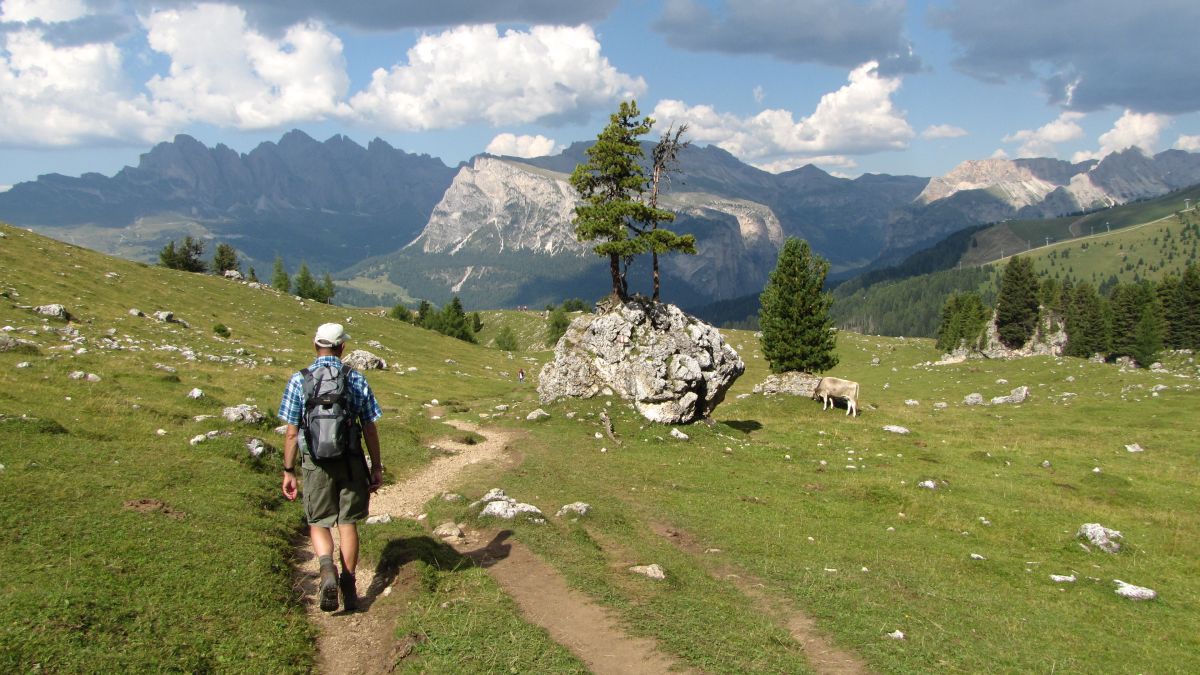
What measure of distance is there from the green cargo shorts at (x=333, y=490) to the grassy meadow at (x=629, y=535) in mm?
1882

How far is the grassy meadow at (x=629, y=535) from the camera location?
11.1 m

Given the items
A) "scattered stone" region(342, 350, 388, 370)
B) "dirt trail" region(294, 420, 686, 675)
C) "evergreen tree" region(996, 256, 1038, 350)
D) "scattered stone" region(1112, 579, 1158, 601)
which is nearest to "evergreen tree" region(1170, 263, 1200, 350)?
"evergreen tree" region(996, 256, 1038, 350)

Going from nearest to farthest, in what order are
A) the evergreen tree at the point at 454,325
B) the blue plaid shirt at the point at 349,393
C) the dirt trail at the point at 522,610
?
1. the dirt trail at the point at 522,610
2. the blue plaid shirt at the point at 349,393
3. the evergreen tree at the point at 454,325

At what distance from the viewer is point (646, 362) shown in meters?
37.0

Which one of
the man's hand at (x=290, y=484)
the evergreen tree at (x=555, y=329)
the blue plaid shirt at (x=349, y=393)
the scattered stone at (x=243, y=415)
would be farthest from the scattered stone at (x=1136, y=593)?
the evergreen tree at (x=555, y=329)

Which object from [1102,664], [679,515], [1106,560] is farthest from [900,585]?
[1106,560]

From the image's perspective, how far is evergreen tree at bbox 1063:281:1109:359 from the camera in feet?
380

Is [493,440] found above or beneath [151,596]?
beneath

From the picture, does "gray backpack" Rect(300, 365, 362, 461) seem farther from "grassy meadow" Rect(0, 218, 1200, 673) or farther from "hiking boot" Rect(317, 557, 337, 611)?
"grassy meadow" Rect(0, 218, 1200, 673)

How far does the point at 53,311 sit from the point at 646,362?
43.4 m

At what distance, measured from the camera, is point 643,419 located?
118ft

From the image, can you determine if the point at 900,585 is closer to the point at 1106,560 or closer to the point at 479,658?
the point at 1106,560

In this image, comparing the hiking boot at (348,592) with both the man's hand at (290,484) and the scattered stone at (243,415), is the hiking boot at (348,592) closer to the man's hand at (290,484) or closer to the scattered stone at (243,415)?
the man's hand at (290,484)

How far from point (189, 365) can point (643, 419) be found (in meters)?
29.4
